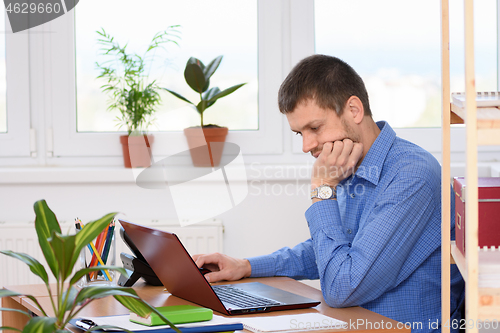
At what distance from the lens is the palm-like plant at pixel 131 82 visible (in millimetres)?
2383

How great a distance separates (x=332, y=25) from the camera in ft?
8.28

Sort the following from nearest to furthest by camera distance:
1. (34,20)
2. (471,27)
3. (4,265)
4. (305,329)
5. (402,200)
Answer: (471,27), (305,329), (402,200), (4,265), (34,20)

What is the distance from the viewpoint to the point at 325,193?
147 centimetres

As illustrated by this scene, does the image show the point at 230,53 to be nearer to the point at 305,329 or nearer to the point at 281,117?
the point at 281,117

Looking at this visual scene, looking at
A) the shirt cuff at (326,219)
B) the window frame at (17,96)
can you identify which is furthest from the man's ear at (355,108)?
the window frame at (17,96)

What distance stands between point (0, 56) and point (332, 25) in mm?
1524

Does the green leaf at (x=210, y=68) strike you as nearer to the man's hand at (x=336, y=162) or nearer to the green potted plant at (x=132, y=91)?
the green potted plant at (x=132, y=91)

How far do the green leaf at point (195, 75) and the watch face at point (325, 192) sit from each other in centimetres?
100

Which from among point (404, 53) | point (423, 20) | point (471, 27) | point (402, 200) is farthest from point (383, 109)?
point (471, 27)

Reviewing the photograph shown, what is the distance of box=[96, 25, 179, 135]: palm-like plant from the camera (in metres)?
2.38

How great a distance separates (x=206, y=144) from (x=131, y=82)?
436mm

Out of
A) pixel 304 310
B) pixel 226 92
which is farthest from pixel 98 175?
pixel 304 310

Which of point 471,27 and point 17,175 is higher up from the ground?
point 471,27

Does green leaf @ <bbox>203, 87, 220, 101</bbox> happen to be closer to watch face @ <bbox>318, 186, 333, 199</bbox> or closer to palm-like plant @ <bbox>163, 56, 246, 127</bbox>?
palm-like plant @ <bbox>163, 56, 246, 127</bbox>
